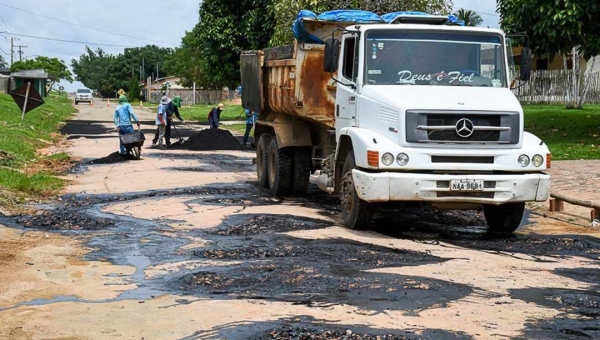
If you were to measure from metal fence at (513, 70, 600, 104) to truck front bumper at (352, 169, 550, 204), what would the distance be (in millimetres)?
31893

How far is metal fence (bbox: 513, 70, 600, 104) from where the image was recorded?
4334 centimetres

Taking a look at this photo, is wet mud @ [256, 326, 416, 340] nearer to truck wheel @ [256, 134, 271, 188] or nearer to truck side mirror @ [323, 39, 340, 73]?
truck side mirror @ [323, 39, 340, 73]

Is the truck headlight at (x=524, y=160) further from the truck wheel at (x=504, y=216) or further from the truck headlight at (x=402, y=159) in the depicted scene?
the truck headlight at (x=402, y=159)

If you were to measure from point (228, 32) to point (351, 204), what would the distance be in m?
32.9

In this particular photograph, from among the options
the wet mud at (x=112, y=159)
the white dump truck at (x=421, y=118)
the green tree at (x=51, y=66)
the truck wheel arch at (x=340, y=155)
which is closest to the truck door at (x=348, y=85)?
the white dump truck at (x=421, y=118)

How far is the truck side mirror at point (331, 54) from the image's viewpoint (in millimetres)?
12641

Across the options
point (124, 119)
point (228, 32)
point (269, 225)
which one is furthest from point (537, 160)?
point (228, 32)

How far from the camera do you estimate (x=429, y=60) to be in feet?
40.9

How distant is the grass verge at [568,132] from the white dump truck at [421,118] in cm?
949

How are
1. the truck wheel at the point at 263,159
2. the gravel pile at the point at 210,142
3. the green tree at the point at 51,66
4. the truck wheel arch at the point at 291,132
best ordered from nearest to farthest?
the truck wheel arch at the point at 291,132
the truck wheel at the point at 263,159
the gravel pile at the point at 210,142
the green tree at the point at 51,66

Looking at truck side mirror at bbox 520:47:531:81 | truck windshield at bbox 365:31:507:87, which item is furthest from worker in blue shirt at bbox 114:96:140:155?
truck side mirror at bbox 520:47:531:81

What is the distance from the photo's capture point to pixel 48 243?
10.9 metres

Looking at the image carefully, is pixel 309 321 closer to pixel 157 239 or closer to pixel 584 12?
pixel 157 239

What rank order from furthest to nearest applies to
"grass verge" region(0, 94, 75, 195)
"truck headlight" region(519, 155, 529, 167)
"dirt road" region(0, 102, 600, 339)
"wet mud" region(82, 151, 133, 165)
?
"wet mud" region(82, 151, 133, 165), "grass verge" region(0, 94, 75, 195), "truck headlight" region(519, 155, 529, 167), "dirt road" region(0, 102, 600, 339)
